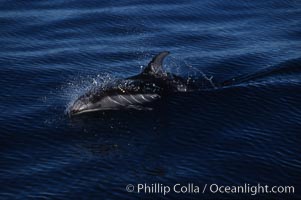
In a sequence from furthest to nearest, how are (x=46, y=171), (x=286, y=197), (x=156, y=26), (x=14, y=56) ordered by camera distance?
(x=156, y=26) < (x=14, y=56) < (x=46, y=171) < (x=286, y=197)

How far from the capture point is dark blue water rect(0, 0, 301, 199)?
3650 centimetres

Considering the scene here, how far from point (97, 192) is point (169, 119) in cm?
1061

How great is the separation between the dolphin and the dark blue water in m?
0.72

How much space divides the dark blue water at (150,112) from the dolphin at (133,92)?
28.4 inches

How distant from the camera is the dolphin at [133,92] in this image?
4428 cm

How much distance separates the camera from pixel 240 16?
75.9 meters

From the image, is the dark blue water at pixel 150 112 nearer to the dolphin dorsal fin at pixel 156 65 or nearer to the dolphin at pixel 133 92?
the dolphin at pixel 133 92

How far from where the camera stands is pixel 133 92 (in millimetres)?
44969

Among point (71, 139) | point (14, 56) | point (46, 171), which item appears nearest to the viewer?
point (46, 171)

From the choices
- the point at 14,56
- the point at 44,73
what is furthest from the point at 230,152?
the point at 14,56

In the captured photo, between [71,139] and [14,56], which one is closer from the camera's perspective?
[71,139]

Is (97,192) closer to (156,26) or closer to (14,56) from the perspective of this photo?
(14,56)
